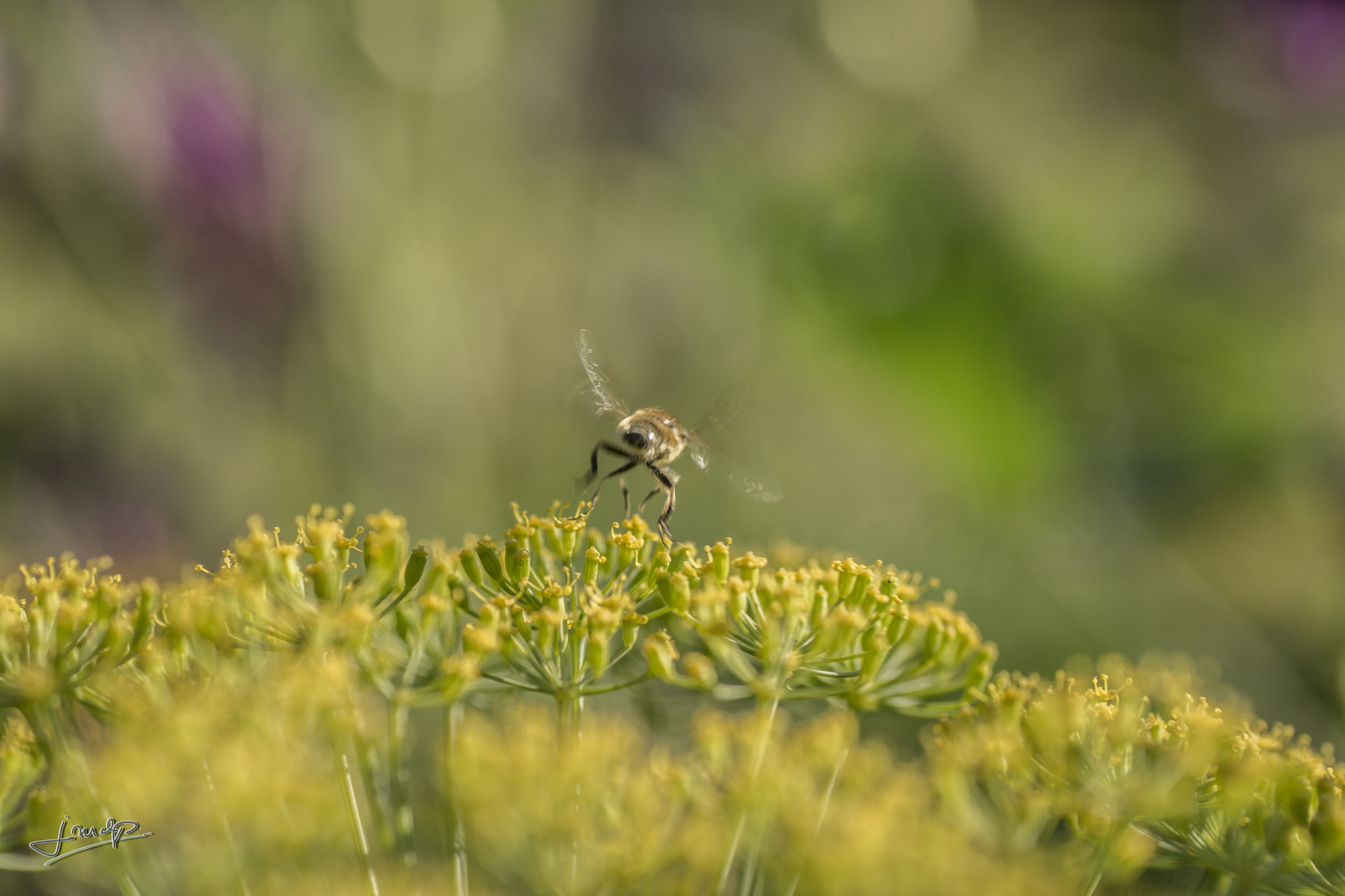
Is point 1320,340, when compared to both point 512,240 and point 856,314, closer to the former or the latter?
point 856,314

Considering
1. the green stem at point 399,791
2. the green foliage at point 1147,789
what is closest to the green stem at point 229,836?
the green stem at point 399,791

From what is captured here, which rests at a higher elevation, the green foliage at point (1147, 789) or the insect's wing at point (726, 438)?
the insect's wing at point (726, 438)

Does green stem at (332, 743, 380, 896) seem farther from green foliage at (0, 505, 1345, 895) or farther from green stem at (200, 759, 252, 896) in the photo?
green stem at (200, 759, 252, 896)

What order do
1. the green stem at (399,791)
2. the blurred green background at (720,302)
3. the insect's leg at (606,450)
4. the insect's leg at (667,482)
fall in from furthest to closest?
1. the blurred green background at (720,302)
2. the insect's leg at (606,450)
3. the insect's leg at (667,482)
4. the green stem at (399,791)

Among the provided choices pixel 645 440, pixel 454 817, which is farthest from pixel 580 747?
pixel 645 440

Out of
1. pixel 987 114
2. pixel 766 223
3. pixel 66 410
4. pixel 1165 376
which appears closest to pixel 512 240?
pixel 766 223

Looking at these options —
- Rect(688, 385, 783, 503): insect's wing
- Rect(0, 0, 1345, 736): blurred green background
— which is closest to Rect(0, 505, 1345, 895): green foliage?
Rect(688, 385, 783, 503): insect's wing
